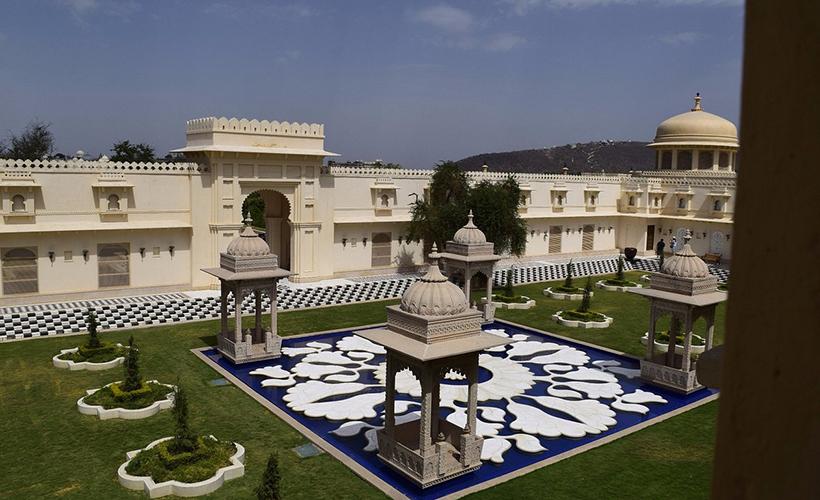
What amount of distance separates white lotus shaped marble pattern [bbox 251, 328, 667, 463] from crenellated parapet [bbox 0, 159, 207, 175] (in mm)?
8743

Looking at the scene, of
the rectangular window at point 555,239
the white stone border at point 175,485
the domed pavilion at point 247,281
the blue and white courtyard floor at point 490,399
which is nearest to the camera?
the white stone border at point 175,485

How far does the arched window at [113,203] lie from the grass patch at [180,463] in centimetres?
1253

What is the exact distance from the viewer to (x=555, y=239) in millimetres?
32531

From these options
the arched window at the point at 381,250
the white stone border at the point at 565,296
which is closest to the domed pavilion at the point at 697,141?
the white stone border at the point at 565,296

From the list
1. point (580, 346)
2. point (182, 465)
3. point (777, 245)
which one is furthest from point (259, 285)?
point (777, 245)

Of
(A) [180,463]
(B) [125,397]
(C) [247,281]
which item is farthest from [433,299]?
(C) [247,281]

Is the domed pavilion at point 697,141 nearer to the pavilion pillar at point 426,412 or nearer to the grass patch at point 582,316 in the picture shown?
the grass patch at point 582,316

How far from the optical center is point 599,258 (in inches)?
1318

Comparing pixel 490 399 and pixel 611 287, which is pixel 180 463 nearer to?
pixel 490 399

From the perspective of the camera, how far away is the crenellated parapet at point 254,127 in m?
21.8

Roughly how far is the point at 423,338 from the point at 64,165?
1513cm

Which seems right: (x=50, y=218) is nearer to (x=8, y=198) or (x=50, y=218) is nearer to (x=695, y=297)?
(x=8, y=198)

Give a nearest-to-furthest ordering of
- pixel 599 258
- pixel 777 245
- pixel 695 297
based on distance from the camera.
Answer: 1. pixel 777 245
2. pixel 695 297
3. pixel 599 258

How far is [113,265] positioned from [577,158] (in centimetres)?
9155
